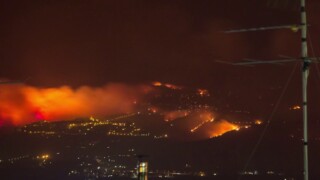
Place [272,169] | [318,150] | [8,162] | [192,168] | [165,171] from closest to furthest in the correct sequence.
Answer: [8,162], [165,171], [192,168], [272,169], [318,150]

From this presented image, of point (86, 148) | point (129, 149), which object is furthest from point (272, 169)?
point (86, 148)

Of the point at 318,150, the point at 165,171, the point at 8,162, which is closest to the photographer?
the point at 8,162

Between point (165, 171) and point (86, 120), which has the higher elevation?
point (86, 120)

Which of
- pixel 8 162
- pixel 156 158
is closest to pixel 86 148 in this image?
pixel 8 162

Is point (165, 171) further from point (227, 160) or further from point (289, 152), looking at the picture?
point (289, 152)

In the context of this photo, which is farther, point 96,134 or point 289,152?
point 289,152

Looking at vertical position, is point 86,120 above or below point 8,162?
above

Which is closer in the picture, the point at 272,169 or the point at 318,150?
the point at 272,169

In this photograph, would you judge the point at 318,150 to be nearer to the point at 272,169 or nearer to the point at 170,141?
the point at 272,169

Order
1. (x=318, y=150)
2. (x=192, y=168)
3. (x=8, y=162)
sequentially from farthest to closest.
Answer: (x=318, y=150) → (x=192, y=168) → (x=8, y=162)
